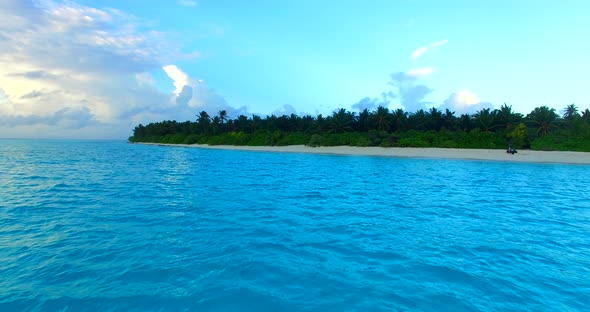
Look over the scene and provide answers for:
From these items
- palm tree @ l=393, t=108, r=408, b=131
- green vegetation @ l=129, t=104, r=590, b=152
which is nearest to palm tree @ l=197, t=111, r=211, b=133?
green vegetation @ l=129, t=104, r=590, b=152

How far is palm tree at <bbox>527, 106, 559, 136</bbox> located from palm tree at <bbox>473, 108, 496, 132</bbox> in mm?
6723

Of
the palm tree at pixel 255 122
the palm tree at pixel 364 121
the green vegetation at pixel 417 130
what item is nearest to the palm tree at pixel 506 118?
the green vegetation at pixel 417 130

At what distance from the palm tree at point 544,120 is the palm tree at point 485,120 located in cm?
672

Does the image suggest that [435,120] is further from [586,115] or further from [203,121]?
[203,121]

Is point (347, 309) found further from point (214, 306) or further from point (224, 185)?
point (224, 185)

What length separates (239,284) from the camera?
19.3ft

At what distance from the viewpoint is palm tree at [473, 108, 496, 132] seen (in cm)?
6234

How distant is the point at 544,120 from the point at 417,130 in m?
24.1

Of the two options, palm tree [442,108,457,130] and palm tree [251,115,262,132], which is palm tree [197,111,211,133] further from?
palm tree [442,108,457,130]

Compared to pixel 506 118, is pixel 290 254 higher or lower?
lower

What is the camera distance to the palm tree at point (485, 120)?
6234 cm

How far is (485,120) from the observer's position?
62875 mm

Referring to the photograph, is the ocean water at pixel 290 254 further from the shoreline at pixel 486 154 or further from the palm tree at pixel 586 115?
the palm tree at pixel 586 115

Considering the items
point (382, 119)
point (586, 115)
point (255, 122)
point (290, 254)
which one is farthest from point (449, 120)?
point (290, 254)
